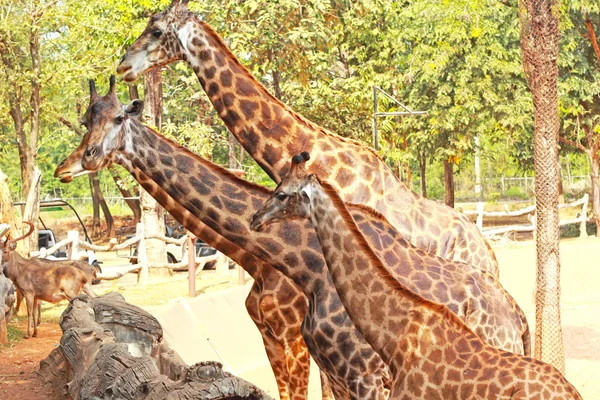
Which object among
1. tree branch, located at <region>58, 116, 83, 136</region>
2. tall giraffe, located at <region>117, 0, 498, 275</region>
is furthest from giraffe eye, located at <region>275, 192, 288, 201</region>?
tree branch, located at <region>58, 116, 83, 136</region>

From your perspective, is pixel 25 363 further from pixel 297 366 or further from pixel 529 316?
pixel 529 316

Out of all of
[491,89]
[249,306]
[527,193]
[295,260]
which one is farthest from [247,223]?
[527,193]

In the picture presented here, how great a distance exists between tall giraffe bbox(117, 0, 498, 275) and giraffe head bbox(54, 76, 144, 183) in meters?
0.67

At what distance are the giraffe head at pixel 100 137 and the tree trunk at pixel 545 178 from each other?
7703mm

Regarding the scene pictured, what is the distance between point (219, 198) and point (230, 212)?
0.50 feet

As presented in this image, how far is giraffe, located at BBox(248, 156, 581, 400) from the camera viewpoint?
491cm

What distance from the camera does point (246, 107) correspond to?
312 inches

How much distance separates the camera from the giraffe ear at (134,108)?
741cm

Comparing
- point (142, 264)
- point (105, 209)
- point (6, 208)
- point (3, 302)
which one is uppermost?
point (6, 208)

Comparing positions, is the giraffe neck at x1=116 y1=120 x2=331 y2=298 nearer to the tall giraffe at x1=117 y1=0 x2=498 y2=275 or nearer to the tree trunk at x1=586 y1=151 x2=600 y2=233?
the tall giraffe at x1=117 y1=0 x2=498 y2=275

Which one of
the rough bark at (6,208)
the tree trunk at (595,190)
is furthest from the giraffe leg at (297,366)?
the tree trunk at (595,190)

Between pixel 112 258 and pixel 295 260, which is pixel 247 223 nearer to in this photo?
pixel 295 260

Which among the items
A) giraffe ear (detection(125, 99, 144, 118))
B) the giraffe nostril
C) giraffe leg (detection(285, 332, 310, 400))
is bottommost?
giraffe leg (detection(285, 332, 310, 400))

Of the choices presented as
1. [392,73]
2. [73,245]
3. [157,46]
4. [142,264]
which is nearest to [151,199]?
[142,264]
